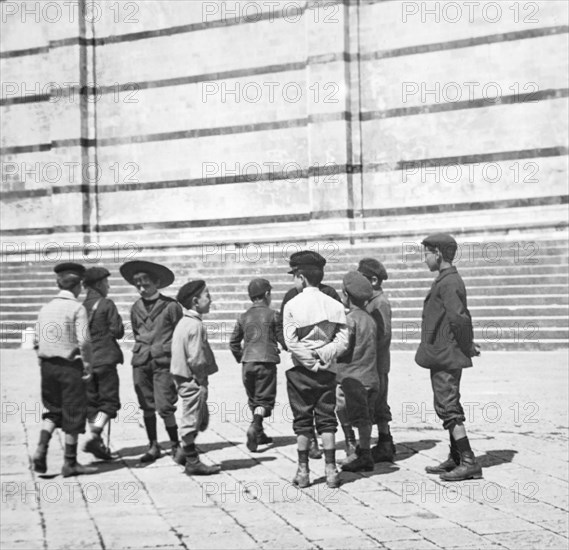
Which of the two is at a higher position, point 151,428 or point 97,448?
point 151,428

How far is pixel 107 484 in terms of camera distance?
7957mm

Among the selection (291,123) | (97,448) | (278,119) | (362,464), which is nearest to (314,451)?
(362,464)

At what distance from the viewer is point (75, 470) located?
8336mm

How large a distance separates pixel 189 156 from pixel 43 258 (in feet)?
11.1

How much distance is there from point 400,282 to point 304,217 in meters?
3.53

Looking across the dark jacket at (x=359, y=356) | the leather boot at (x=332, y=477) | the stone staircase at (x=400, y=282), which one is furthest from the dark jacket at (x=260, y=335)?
the stone staircase at (x=400, y=282)

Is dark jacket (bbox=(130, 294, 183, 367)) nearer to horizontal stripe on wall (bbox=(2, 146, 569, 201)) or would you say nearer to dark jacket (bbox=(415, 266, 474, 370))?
dark jacket (bbox=(415, 266, 474, 370))

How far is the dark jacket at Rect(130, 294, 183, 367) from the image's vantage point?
891 centimetres

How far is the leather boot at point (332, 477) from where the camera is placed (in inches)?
303

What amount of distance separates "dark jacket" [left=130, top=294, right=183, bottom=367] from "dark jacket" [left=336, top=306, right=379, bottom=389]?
54.5 inches

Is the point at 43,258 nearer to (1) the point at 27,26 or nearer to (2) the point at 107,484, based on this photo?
(1) the point at 27,26

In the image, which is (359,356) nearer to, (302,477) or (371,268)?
(371,268)

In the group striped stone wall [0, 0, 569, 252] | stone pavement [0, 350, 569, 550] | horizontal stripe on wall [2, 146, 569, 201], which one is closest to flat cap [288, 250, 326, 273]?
stone pavement [0, 350, 569, 550]

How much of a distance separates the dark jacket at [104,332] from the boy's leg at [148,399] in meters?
0.31
